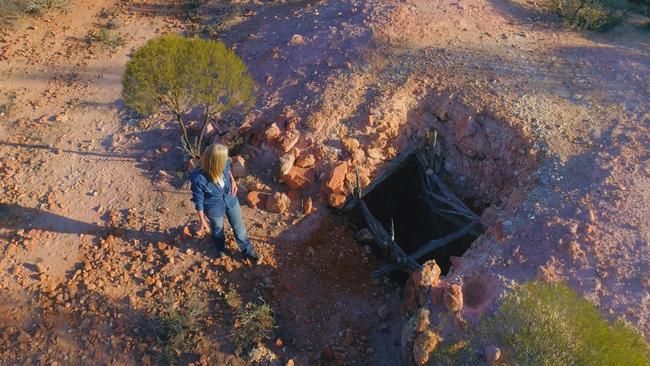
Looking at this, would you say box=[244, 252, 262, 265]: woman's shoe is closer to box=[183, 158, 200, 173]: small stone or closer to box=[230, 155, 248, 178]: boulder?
box=[230, 155, 248, 178]: boulder

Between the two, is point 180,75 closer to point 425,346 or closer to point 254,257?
point 254,257

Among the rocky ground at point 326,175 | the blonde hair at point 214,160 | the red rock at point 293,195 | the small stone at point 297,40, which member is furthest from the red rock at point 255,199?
the small stone at point 297,40

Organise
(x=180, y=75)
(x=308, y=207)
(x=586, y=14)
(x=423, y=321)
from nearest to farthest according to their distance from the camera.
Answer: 1. (x=423, y=321)
2. (x=180, y=75)
3. (x=308, y=207)
4. (x=586, y=14)

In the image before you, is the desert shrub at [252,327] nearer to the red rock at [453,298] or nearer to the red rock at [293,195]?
the red rock at [293,195]

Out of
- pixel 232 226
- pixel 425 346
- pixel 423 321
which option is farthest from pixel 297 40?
pixel 425 346

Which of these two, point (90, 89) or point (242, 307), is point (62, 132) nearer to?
point (90, 89)

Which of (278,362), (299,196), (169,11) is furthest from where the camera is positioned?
(169,11)

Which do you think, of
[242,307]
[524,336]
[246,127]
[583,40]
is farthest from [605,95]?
[242,307]
